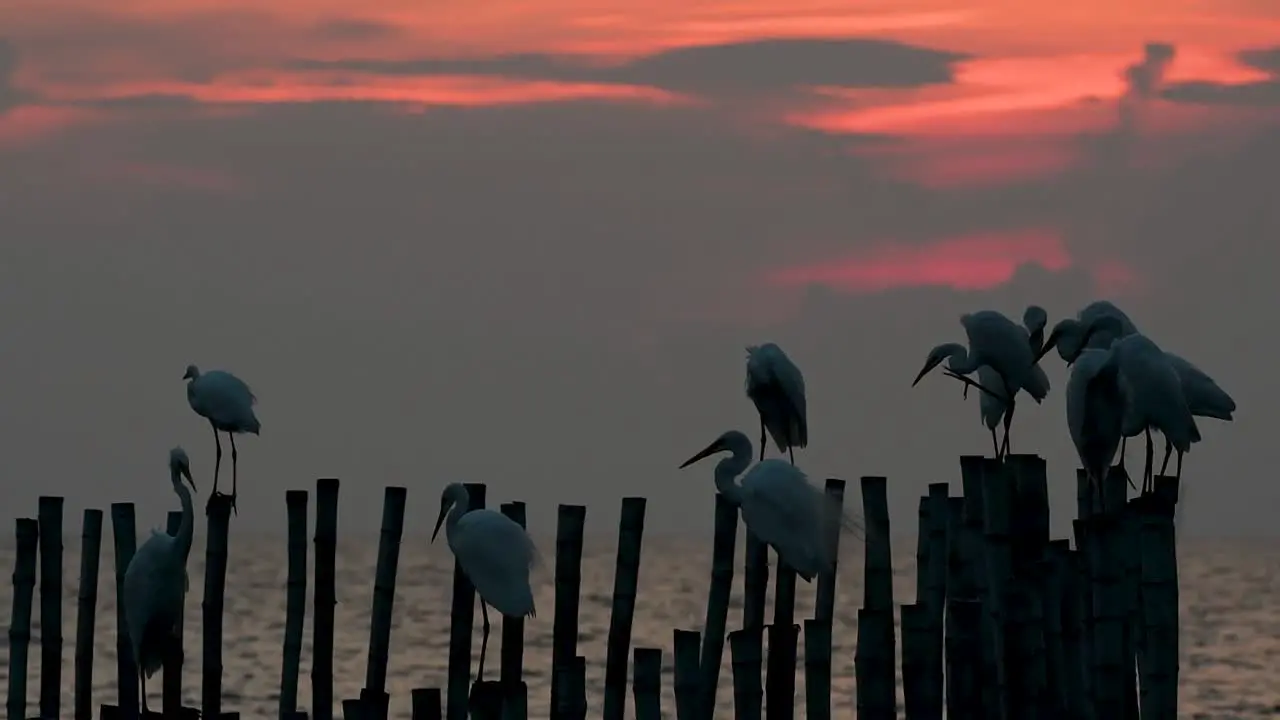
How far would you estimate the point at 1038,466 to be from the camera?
479 inches

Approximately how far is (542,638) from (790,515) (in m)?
38.9

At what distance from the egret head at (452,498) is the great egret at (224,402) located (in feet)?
12.3

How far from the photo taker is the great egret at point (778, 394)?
18.1m

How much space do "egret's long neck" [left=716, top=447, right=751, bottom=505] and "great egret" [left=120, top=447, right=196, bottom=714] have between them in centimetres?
359

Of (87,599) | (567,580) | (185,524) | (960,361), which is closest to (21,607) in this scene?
(87,599)

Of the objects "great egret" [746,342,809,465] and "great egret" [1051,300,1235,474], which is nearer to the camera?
"great egret" [1051,300,1235,474]

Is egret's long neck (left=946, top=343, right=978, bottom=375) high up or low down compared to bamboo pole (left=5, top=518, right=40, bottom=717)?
up

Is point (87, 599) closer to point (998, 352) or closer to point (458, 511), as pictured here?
point (458, 511)

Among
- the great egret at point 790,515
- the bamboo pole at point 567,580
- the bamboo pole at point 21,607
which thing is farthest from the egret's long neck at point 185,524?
the great egret at point 790,515

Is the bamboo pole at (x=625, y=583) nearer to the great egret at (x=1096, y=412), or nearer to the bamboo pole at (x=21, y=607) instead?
the great egret at (x=1096, y=412)

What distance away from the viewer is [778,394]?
59.6 ft

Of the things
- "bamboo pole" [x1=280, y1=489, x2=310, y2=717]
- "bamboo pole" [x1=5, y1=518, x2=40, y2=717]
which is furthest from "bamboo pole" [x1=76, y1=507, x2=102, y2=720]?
"bamboo pole" [x1=280, y1=489, x2=310, y2=717]

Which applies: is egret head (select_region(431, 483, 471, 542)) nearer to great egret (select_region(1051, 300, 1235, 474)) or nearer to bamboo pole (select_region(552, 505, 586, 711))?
bamboo pole (select_region(552, 505, 586, 711))

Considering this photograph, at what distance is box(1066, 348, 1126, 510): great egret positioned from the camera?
13570 millimetres
